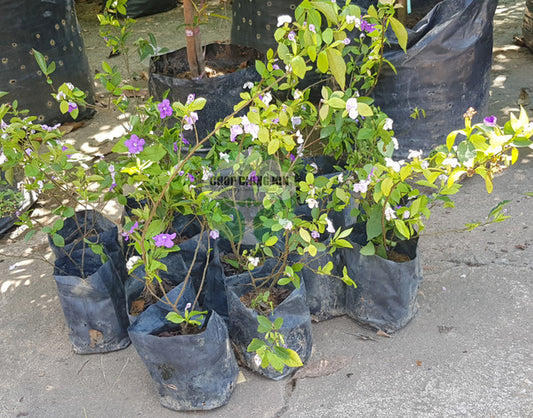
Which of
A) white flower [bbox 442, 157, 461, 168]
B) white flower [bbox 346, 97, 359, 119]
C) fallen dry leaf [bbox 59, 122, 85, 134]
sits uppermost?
white flower [bbox 346, 97, 359, 119]

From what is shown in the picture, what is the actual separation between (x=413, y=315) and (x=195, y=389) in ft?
2.84

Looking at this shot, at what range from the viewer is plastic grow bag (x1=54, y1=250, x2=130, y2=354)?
2139 mm

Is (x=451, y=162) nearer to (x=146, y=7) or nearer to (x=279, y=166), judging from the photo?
(x=279, y=166)

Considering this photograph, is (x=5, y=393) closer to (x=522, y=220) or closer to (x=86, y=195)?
(x=86, y=195)

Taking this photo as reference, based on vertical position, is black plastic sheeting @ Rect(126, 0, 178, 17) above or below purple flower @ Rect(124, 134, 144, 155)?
below

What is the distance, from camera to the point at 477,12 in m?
2.77

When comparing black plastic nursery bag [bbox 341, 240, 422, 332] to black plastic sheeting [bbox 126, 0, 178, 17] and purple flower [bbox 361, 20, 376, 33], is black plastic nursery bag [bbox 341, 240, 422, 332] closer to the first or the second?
purple flower [bbox 361, 20, 376, 33]

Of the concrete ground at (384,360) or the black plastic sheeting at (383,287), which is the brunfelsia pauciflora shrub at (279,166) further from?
the concrete ground at (384,360)

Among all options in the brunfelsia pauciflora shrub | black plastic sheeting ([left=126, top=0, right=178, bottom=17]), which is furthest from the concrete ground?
black plastic sheeting ([left=126, top=0, right=178, bottom=17])

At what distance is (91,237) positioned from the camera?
2.42 m

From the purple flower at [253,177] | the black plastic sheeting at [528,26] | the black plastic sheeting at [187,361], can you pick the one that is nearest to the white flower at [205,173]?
the purple flower at [253,177]

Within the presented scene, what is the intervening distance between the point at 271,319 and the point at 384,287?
0.45 metres

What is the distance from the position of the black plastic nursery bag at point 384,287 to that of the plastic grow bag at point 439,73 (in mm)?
951

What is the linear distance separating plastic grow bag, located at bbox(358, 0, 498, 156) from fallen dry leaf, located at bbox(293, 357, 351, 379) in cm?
127
